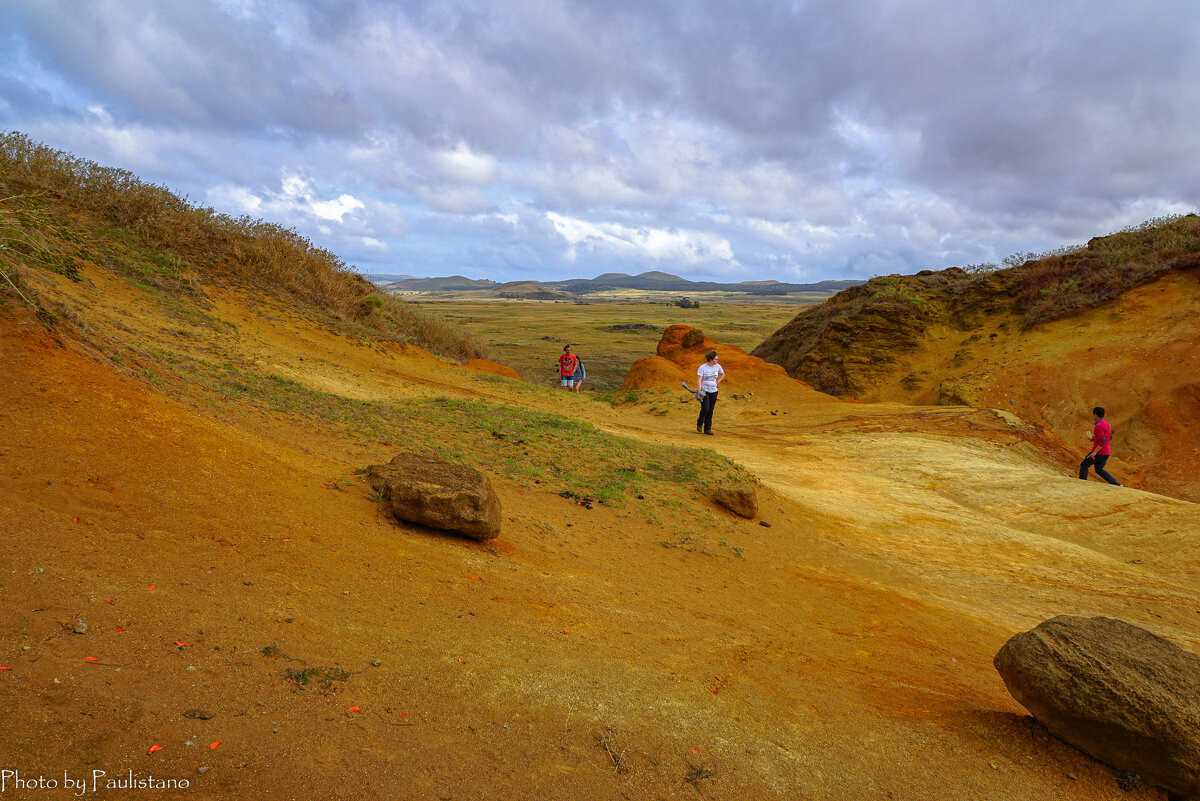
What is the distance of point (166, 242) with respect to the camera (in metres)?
15.0

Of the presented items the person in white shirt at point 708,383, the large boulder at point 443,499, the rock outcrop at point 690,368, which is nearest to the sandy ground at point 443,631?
the large boulder at point 443,499

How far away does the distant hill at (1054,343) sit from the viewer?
1494cm

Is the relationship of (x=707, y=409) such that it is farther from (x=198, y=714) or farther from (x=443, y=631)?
(x=198, y=714)

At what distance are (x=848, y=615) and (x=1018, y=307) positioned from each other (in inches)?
802

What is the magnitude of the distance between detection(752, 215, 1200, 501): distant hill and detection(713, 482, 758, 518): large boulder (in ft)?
38.3

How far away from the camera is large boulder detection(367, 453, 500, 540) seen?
481 centimetres

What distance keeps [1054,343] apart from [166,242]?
25.4 metres

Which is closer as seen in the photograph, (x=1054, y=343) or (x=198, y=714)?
(x=198, y=714)

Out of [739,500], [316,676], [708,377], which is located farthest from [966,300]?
[316,676]

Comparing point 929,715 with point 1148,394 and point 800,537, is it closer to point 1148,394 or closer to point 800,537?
point 800,537

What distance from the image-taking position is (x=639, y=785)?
248cm

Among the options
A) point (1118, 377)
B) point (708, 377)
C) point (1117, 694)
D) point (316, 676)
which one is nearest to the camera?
point (316, 676)

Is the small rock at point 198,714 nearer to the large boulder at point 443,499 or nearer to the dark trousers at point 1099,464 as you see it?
the large boulder at point 443,499

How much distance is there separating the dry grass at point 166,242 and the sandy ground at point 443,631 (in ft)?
27.3
